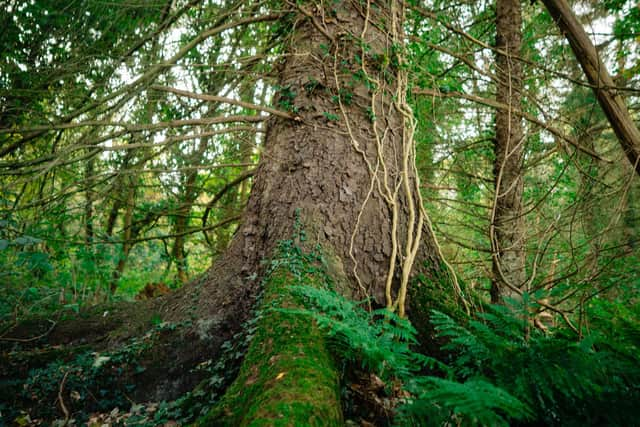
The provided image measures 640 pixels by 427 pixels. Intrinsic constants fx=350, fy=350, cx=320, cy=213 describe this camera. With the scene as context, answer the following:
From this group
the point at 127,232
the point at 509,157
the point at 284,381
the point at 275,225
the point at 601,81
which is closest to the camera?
the point at 284,381

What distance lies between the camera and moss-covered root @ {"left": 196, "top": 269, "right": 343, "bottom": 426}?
1.19 metres

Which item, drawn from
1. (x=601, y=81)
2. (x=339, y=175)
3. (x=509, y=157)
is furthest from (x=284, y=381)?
(x=509, y=157)

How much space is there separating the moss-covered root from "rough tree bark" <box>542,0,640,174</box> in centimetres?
291

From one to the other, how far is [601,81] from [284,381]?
3.31 metres

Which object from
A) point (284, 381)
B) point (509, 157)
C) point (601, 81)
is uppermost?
point (601, 81)

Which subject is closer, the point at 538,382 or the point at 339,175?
the point at 538,382

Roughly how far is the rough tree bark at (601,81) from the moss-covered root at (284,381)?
2.91 meters

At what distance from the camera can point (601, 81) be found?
2.83 m

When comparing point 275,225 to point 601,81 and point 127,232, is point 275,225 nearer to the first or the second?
point 601,81

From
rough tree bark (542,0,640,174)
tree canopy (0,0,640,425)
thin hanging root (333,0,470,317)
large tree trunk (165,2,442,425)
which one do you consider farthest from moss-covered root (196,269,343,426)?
rough tree bark (542,0,640,174)

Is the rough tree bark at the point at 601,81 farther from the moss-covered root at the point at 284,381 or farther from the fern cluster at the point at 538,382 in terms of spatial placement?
the moss-covered root at the point at 284,381

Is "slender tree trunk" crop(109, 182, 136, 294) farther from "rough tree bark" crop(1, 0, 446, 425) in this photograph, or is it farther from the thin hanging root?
the thin hanging root

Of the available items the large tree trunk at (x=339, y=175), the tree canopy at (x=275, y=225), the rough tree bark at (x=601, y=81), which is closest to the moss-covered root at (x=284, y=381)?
the tree canopy at (x=275, y=225)

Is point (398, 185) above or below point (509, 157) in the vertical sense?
below
